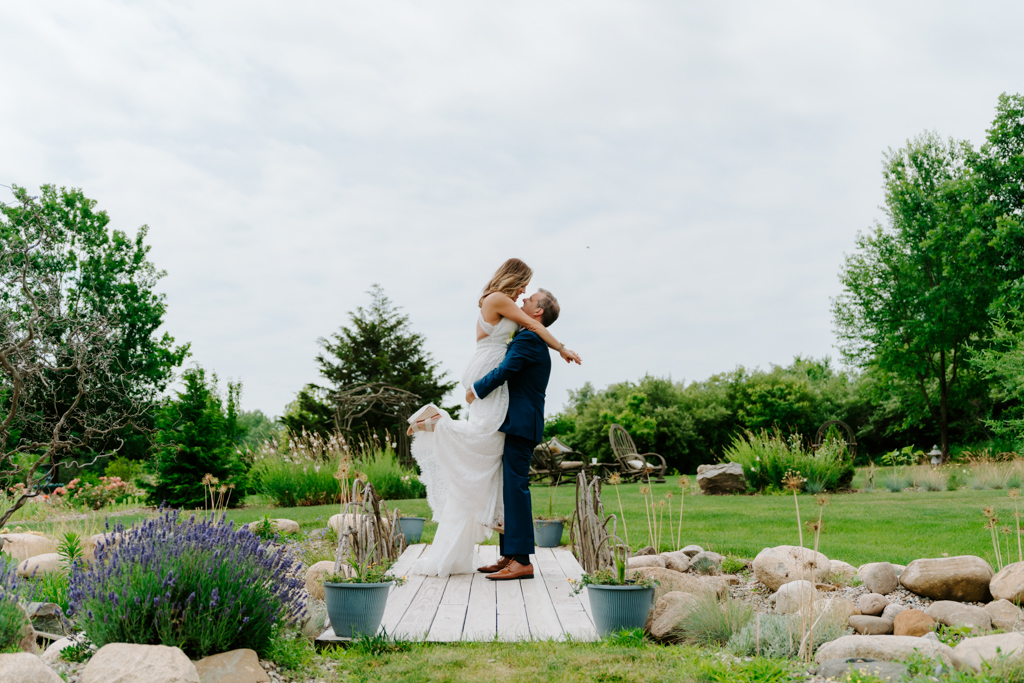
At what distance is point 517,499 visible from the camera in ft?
13.6

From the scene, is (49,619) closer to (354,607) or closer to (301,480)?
(354,607)

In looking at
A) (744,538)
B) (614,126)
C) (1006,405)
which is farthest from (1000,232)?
(744,538)

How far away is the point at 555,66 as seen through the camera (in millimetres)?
6949

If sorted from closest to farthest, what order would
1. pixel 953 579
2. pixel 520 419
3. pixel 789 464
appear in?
pixel 953 579, pixel 520 419, pixel 789 464

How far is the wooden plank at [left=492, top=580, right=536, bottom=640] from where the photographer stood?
10.6ft

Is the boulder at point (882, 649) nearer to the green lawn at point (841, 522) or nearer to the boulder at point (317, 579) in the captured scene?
the green lawn at point (841, 522)

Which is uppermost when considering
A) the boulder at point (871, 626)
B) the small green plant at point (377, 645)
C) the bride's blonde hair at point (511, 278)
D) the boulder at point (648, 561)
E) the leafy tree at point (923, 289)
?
the leafy tree at point (923, 289)

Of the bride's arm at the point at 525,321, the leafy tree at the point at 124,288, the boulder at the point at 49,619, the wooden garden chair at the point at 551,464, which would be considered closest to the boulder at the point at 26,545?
the boulder at the point at 49,619

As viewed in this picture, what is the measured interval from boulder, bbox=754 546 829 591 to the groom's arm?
212 cm

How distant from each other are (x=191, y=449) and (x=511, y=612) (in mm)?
8632

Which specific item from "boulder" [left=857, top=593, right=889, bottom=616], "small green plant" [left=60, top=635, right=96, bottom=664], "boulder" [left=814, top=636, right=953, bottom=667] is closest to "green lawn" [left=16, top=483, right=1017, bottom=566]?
"boulder" [left=857, top=593, right=889, bottom=616]

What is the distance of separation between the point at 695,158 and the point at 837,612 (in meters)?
6.51

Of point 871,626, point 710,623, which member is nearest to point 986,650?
point 871,626

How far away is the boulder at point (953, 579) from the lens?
4.07m
